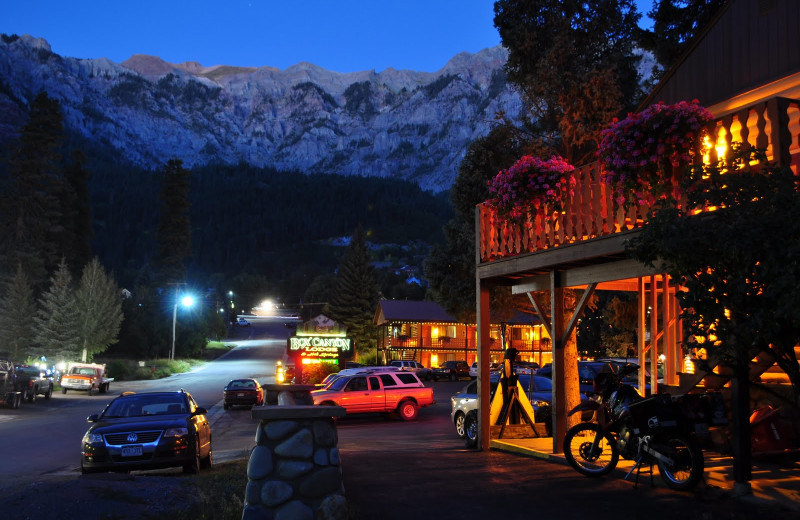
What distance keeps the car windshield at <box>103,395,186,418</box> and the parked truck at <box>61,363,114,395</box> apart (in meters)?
31.3

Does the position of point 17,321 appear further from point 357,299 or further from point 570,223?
point 570,223

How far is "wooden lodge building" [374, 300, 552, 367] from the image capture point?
6725 centimetres

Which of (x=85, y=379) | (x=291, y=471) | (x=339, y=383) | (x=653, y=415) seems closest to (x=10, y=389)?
(x=85, y=379)

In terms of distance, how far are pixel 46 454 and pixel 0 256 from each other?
54717mm

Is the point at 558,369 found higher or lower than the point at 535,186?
lower

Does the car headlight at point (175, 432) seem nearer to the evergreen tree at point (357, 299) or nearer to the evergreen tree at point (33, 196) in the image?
the evergreen tree at point (33, 196)

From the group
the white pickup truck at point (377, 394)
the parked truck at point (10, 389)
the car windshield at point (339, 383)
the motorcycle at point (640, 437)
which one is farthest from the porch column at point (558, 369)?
the parked truck at point (10, 389)

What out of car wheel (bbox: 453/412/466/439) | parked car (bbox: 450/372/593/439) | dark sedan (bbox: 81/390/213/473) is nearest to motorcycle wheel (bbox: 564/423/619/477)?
parked car (bbox: 450/372/593/439)

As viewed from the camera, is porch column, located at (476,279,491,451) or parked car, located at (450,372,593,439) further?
parked car, located at (450,372,593,439)

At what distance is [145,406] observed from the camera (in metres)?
13.1

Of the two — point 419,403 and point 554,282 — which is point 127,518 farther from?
point 419,403

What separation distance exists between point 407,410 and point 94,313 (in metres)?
40.4

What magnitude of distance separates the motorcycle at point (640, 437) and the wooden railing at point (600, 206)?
6.89ft

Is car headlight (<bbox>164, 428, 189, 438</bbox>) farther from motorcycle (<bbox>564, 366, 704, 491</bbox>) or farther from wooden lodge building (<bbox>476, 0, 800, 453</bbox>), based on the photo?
motorcycle (<bbox>564, 366, 704, 491</bbox>)
